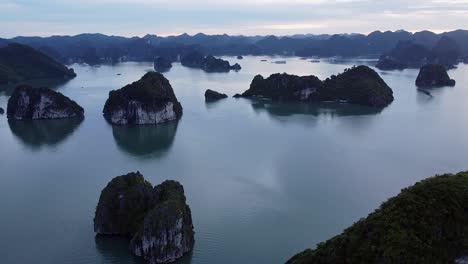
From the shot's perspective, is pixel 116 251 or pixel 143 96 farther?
pixel 143 96

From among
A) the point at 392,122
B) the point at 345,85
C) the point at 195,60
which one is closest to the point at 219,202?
the point at 392,122

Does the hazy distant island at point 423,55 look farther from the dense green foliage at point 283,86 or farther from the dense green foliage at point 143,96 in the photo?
the dense green foliage at point 143,96

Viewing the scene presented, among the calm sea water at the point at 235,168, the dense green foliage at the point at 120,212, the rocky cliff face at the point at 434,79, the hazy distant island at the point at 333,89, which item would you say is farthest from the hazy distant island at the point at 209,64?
the dense green foliage at the point at 120,212

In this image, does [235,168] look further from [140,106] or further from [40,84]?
[40,84]

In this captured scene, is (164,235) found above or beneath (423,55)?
beneath

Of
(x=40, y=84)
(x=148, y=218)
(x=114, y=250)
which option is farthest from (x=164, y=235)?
(x=40, y=84)

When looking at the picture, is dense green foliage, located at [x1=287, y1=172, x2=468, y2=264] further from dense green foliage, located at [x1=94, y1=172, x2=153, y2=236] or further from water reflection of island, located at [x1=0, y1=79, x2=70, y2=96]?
water reflection of island, located at [x1=0, y1=79, x2=70, y2=96]

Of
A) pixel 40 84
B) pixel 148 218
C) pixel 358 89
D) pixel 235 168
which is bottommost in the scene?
pixel 235 168

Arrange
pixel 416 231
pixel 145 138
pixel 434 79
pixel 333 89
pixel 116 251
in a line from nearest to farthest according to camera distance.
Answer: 1. pixel 416 231
2. pixel 116 251
3. pixel 145 138
4. pixel 333 89
5. pixel 434 79
